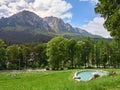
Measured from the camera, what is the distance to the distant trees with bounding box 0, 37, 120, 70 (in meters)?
125

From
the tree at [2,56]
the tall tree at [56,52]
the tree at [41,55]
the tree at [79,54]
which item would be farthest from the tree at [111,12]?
the tree at [41,55]

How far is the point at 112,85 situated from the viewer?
59.1 ft

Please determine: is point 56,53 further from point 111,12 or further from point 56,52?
point 111,12

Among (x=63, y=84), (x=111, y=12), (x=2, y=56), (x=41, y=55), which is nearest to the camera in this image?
(x=63, y=84)

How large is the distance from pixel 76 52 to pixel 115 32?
110m

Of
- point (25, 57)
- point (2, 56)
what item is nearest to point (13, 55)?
point (25, 57)

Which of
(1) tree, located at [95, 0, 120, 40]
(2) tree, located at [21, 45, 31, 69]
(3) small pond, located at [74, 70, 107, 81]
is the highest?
(1) tree, located at [95, 0, 120, 40]

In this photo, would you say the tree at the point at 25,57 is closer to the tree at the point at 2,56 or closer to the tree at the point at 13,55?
the tree at the point at 13,55

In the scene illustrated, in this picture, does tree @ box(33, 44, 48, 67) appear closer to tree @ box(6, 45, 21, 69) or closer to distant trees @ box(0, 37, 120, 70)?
distant trees @ box(0, 37, 120, 70)

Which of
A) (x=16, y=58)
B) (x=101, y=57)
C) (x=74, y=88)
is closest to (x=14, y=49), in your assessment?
(x=16, y=58)

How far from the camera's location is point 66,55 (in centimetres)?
13212

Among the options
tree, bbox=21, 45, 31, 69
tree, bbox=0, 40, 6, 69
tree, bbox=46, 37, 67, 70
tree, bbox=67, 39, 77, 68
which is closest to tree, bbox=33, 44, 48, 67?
tree, bbox=21, 45, 31, 69

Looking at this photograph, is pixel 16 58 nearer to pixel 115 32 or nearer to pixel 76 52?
pixel 76 52

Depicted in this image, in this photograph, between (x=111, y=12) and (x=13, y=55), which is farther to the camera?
(x=13, y=55)
